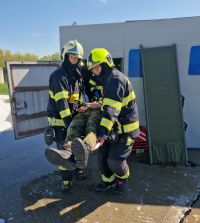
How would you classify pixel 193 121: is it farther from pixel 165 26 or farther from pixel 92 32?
pixel 92 32

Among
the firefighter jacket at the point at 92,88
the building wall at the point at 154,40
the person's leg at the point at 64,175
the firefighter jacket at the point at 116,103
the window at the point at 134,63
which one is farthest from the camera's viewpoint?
the window at the point at 134,63

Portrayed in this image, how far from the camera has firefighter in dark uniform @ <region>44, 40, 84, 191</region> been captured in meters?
3.80

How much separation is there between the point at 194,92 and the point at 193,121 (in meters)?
0.62

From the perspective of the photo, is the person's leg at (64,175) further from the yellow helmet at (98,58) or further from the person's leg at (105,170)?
the yellow helmet at (98,58)

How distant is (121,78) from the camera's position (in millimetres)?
3490

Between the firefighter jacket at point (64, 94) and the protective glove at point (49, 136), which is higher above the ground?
the firefighter jacket at point (64, 94)

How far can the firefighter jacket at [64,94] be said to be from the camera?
12.4ft

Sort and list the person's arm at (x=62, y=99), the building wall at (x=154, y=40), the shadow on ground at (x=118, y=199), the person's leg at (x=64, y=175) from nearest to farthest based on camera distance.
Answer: the shadow on ground at (x=118, y=199), the person's arm at (x=62, y=99), the person's leg at (x=64, y=175), the building wall at (x=154, y=40)

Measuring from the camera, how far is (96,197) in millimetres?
3975

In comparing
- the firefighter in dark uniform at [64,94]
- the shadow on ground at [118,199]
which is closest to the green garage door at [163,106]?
the shadow on ground at [118,199]

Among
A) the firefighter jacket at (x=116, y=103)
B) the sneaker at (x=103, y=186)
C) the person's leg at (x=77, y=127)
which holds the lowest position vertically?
the sneaker at (x=103, y=186)

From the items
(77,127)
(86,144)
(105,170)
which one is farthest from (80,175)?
(86,144)

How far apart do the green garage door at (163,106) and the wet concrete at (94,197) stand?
13.2 inches

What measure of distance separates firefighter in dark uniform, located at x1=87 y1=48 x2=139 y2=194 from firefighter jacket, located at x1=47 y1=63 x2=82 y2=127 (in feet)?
1.50
